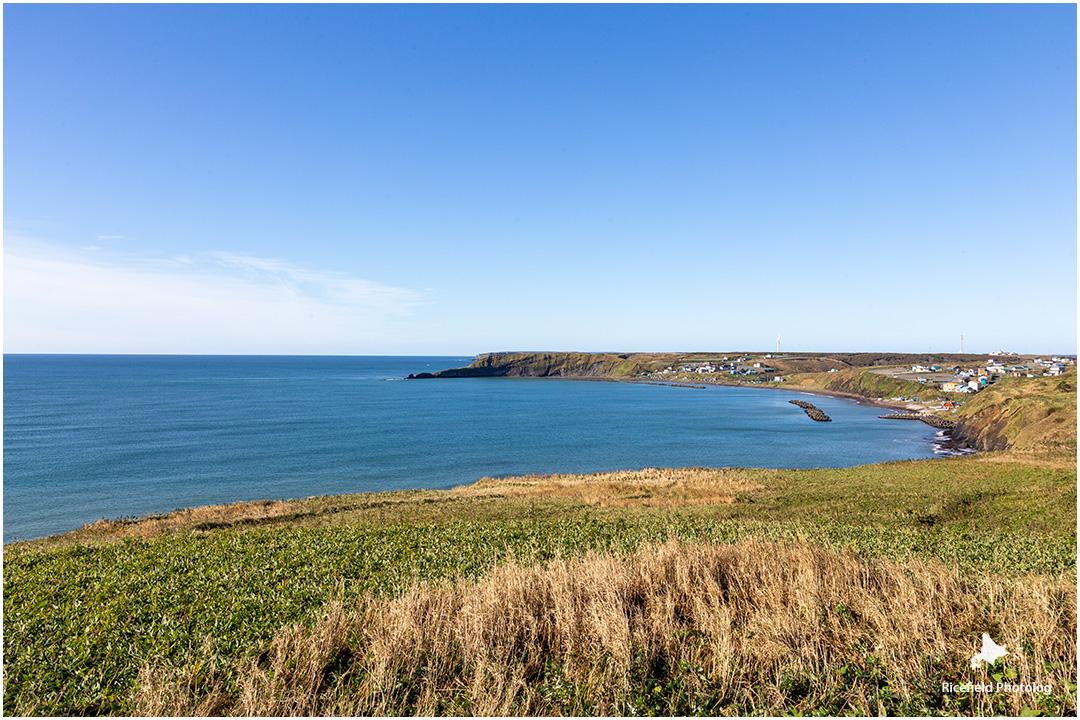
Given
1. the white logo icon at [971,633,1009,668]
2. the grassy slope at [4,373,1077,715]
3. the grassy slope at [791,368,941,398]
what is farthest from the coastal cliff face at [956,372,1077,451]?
the white logo icon at [971,633,1009,668]

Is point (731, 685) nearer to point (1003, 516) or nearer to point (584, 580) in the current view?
point (584, 580)

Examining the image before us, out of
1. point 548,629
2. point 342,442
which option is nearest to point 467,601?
point 548,629

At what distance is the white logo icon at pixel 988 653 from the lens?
6.84 meters

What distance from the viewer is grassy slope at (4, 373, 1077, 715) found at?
672 centimetres

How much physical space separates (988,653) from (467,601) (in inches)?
294

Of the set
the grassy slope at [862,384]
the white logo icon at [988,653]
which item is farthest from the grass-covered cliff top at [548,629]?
the grassy slope at [862,384]

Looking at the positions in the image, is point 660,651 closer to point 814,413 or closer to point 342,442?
point 342,442

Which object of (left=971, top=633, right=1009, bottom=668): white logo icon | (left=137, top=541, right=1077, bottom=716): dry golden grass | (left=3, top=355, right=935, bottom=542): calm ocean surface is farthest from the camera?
(left=3, top=355, right=935, bottom=542): calm ocean surface

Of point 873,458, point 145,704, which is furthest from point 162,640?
point 873,458

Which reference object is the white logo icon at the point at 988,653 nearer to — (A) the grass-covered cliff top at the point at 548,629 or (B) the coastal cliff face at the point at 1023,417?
(A) the grass-covered cliff top at the point at 548,629

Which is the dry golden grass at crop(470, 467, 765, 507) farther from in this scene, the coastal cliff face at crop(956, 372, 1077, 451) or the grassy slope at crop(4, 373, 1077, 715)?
the coastal cliff face at crop(956, 372, 1077, 451)

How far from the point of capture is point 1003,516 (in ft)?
68.8

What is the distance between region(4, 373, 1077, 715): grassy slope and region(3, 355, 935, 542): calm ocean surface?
26.3 meters

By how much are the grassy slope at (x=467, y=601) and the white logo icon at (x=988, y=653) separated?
18cm
